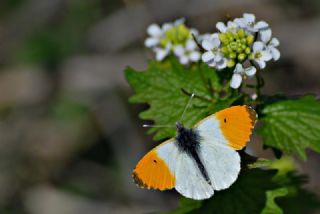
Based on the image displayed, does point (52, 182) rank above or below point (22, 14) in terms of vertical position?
below

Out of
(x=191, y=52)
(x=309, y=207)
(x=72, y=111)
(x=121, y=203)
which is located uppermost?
(x=191, y=52)

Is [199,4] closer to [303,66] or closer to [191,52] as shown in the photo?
[303,66]

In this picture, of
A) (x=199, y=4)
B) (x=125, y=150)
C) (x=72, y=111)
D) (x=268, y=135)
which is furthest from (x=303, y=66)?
(x=268, y=135)

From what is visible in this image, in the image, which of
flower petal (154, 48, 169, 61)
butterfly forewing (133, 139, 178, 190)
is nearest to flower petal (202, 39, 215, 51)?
butterfly forewing (133, 139, 178, 190)

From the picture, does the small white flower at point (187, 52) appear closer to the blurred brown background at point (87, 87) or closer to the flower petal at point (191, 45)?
the flower petal at point (191, 45)

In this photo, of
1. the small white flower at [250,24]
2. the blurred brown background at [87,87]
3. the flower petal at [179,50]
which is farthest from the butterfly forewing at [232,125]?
the blurred brown background at [87,87]
